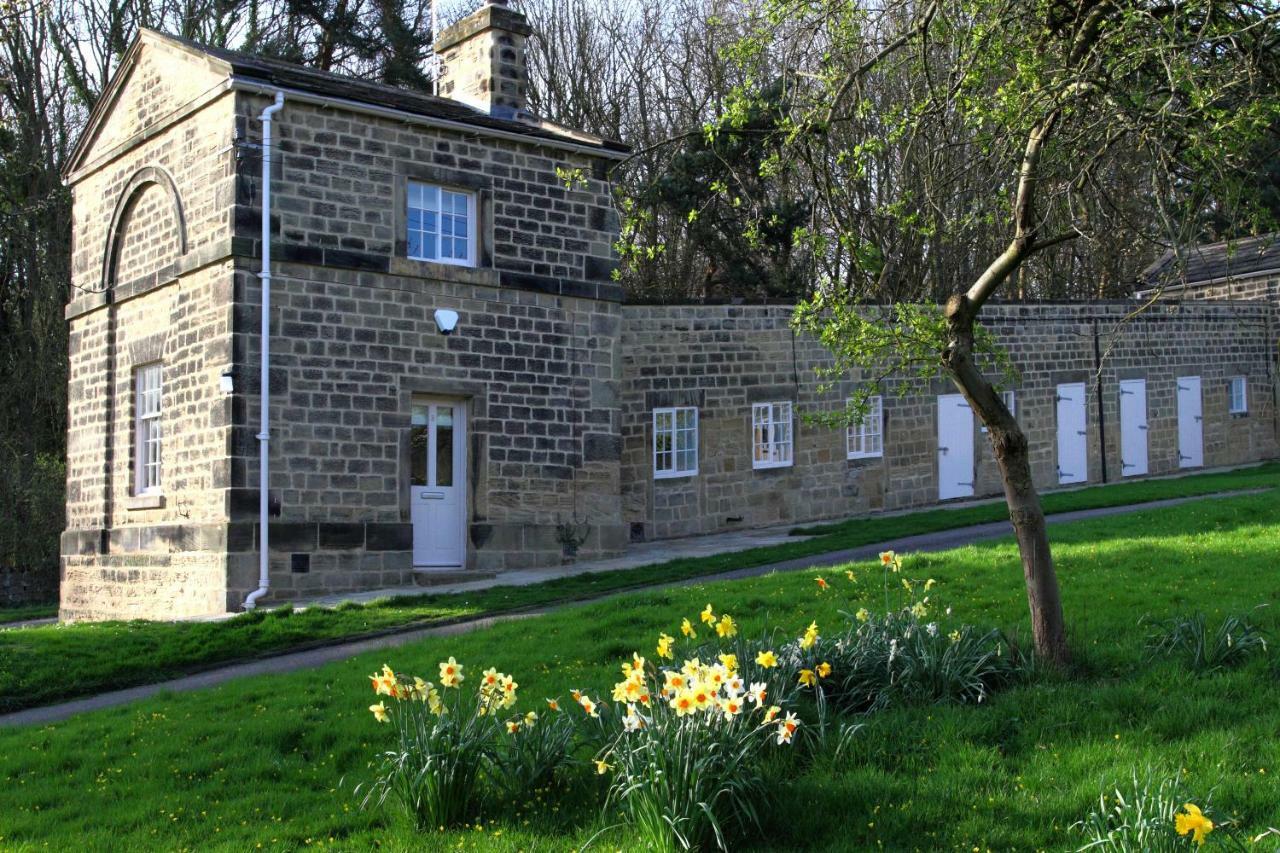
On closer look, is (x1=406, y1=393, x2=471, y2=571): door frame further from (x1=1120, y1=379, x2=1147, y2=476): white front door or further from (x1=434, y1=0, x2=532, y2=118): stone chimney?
(x1=1120, y1=379, x2=1147, y2=476): white front door

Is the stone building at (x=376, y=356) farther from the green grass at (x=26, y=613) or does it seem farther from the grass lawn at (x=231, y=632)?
the grass lawn at (x=231, y=632)

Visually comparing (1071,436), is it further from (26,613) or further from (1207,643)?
(26,613)

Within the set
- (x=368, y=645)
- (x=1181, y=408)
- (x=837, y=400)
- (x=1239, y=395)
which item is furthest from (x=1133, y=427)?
(x=368, y=645)

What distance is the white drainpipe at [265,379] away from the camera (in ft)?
51.4

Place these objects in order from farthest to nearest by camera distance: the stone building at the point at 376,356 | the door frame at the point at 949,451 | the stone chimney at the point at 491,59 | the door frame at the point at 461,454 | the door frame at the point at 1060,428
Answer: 1. the door frame at the point at 1060,428
2. the door frame at the point at 949,451
3. the stone chimney at the point at 491,59
4. the door frame at the point at 461,454
5. the stone building at the point at 376,356

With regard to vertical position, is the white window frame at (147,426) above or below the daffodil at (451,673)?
above

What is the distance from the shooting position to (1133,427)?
27.4 meters

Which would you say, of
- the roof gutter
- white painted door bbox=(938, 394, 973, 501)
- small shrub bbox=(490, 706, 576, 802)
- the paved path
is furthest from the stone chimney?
small shrub bbox=(490, 706, 576, 802)

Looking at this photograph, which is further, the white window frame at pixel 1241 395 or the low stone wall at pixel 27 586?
the white window frame at pixel 1241 395

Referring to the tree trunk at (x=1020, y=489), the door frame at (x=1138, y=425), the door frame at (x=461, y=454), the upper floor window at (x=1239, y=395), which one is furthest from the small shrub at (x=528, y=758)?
the upper floor window at (x=1239, y=395)

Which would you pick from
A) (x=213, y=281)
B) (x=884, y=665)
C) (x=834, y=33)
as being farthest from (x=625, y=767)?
(x=213, y=281)

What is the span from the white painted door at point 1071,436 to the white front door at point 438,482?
45.2ft

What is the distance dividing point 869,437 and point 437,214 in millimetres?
9784

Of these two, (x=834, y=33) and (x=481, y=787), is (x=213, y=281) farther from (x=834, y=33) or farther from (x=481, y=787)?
(x=481, y=787)
